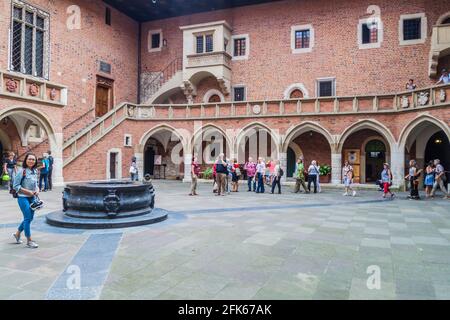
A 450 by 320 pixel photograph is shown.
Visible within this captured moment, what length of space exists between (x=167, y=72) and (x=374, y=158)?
669 inches

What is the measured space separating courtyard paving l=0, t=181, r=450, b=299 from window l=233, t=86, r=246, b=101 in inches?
718

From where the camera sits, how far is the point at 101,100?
26047mm

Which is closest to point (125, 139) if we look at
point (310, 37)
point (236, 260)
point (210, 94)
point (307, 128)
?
point (210, 94)

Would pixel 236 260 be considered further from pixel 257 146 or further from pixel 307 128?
pixel 257 146

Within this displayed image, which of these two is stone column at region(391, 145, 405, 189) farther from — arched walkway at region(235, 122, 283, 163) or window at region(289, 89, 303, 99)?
window at region(289, 89, 303, 99)

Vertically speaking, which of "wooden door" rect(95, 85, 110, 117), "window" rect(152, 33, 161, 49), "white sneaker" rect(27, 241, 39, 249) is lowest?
"white sneaker" rect(27, 241, 39, 249)

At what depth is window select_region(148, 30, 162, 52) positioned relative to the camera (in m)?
28.9

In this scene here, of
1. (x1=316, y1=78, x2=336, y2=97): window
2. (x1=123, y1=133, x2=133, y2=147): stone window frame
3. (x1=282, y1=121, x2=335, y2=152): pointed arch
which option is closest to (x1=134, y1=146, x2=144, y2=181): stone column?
(x1=123, y1=133, x2=133, y2=147): stone window frame

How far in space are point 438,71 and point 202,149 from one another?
1601cm

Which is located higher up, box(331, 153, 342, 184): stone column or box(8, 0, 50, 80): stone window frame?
box(8, 0, 50, 80): stone window frame

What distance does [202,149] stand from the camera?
25.5 metres

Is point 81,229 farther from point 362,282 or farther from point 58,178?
point 58,178

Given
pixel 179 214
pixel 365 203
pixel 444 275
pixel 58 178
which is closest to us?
pixel 444 275
